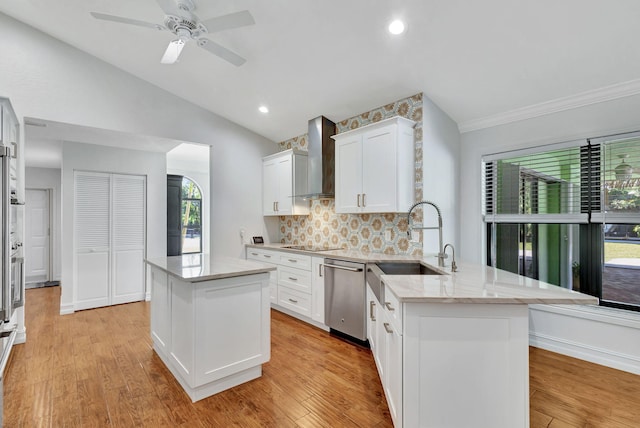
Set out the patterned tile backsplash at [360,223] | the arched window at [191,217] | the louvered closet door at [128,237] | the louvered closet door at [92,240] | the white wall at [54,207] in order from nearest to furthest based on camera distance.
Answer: the patterned tile backsplash at [360,223] → the louvered closet door at [92,240] → the louvered closet door at [128,237] → the white wall at [54,207] → the arched window at [191,217]

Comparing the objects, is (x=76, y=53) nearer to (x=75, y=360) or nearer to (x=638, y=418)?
(x=75, y=360)

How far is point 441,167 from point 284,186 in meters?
2.20

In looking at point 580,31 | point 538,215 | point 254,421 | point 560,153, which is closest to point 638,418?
point 538,215

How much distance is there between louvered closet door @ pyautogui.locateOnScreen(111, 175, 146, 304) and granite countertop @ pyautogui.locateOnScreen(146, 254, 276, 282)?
7.51 ft

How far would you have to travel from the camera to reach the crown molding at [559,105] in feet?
8.38

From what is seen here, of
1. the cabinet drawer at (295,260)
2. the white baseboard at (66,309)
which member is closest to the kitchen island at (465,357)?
the cabinet drawer at (295,260)

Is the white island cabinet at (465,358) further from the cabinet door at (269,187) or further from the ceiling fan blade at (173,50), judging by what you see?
the cabinet door at (269,187)

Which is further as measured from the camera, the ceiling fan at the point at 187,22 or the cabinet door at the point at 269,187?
the cabinet door at the point at 269,187

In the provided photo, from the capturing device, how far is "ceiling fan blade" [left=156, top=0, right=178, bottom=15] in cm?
208

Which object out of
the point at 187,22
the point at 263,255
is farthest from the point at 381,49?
the point at 263,255

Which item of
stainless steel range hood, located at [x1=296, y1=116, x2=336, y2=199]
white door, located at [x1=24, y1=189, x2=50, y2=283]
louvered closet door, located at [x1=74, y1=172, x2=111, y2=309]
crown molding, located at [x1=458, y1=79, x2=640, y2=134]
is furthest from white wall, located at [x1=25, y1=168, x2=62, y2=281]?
crown molding, located at [x1=458, y1=79, x2=640, y2=134]

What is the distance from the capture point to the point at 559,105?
113 inches

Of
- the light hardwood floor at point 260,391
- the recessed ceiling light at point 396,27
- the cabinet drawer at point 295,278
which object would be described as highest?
the recessed ceiling light at point 396,27

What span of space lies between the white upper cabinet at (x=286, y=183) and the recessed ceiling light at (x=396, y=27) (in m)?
2.26
